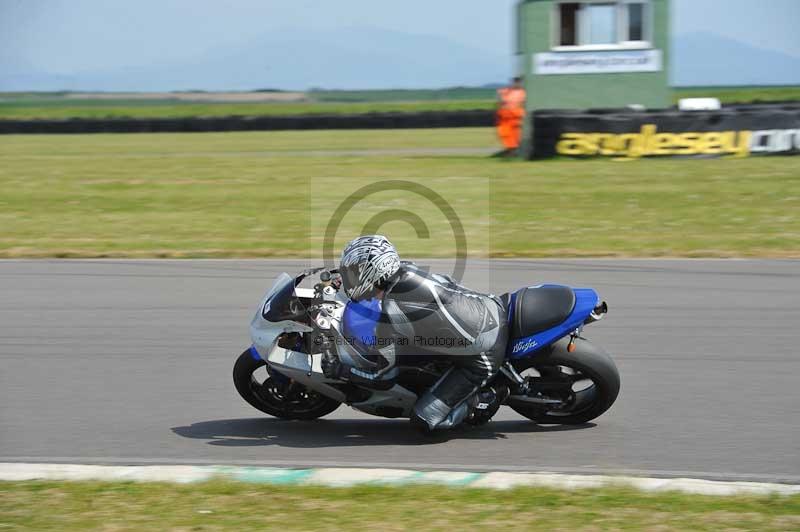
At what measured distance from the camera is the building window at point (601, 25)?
21.3 meters

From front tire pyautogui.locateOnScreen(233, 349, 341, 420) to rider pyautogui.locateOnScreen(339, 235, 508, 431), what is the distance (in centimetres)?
55

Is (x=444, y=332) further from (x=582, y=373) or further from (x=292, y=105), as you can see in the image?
(x=292, y=105)

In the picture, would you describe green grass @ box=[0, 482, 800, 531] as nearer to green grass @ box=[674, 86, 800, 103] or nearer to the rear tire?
the rear tire

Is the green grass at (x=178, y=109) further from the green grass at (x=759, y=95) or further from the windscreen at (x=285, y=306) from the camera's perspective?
the windscreen at (x=285, y=306)

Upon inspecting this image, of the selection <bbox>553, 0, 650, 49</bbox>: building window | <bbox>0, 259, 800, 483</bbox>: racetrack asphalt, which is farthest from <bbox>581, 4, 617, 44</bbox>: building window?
<bbox>0, 259, 800, 483</bbox>: racetrack asphalt

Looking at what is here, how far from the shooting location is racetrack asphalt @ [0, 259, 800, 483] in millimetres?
5191

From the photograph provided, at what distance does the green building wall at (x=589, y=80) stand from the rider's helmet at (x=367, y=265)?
17.2 metres

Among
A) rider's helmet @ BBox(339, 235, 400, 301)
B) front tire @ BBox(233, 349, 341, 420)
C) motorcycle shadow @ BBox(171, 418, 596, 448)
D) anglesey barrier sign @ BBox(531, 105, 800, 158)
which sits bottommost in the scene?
motorcycle shadow @ BBox(171, 418, 596, 448)

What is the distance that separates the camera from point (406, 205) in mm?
15469

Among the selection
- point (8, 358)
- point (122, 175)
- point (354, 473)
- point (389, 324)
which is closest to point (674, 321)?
point (389, 324)

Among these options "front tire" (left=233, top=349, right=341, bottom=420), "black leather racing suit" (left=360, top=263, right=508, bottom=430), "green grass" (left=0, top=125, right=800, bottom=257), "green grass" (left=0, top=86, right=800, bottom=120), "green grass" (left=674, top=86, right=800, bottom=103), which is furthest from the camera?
"green grass" (left=0, top=86, right=800, bottom=120)

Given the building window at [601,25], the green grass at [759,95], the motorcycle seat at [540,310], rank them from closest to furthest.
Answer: the motorcycle seat at [540,310]
the building window at [601,25]
the green grass at [759,95]

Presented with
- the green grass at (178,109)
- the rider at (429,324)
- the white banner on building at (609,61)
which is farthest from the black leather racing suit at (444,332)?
the green grass at (178,109)

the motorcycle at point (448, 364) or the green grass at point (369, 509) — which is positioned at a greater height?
the motorcycle at point (448, 364)
